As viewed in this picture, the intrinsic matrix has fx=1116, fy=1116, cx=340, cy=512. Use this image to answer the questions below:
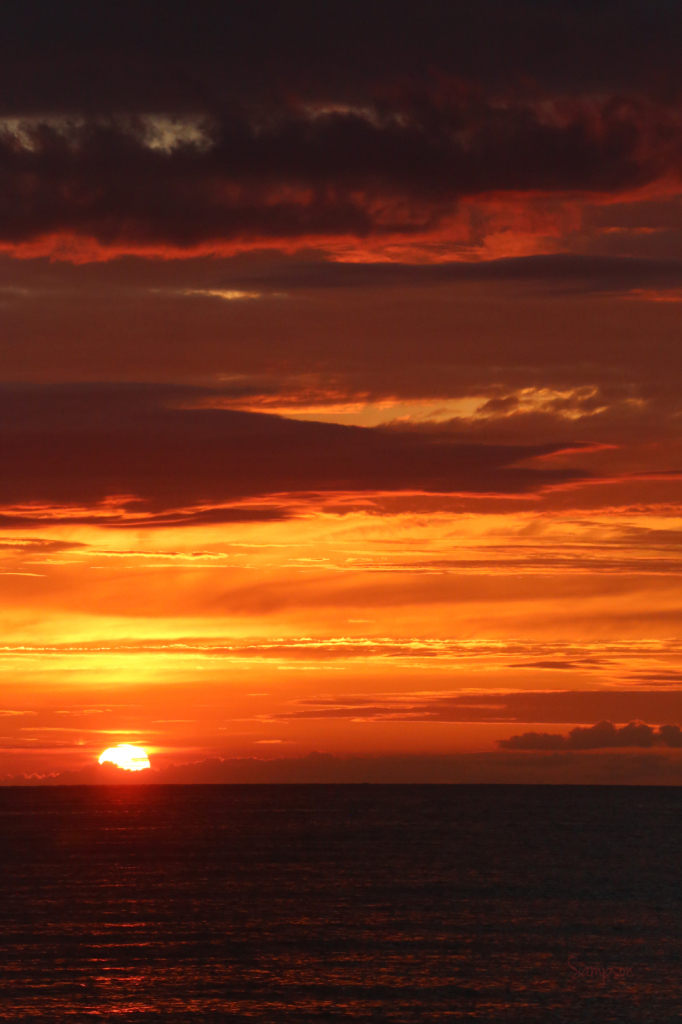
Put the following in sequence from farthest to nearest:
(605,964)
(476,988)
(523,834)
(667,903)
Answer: (523,834) < (667,903) < (605,964) < (476,988)

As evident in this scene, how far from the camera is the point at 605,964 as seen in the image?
63594mm

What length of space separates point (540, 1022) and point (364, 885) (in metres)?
54.5

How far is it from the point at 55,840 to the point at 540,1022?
5178 inches

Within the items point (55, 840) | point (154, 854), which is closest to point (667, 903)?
point (154, 854)

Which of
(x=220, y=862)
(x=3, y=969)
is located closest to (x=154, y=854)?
(x=220, y=862)

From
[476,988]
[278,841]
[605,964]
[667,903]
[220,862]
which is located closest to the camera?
[476,988]

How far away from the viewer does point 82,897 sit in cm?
9375

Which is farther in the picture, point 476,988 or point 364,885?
point 364,885

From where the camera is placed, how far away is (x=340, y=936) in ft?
243

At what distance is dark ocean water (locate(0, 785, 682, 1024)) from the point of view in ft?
177

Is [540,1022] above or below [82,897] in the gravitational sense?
below

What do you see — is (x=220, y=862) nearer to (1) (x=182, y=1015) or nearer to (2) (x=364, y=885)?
(2) (x=364, y=885)

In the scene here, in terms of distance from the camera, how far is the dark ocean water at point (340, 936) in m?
53.8

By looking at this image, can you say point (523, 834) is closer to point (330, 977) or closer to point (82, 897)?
point (82, 897)
